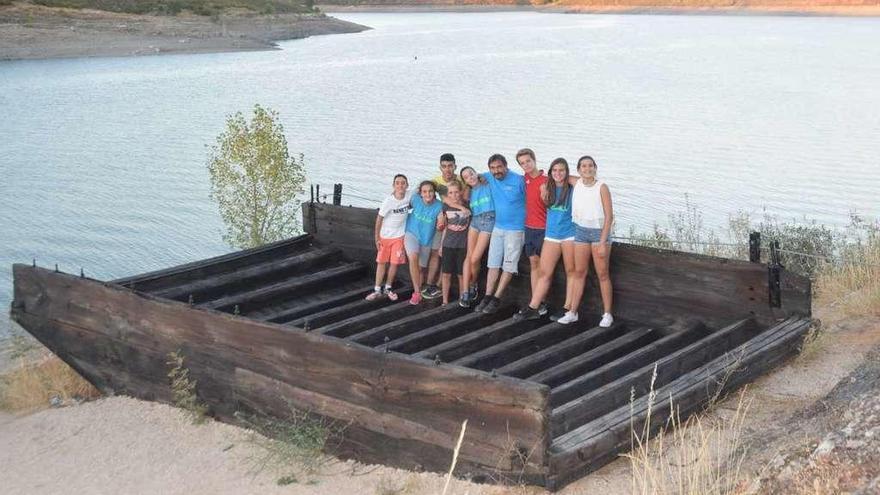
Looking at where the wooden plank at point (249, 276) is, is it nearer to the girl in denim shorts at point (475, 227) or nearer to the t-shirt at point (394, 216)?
the t-shirt at point (394, 216)

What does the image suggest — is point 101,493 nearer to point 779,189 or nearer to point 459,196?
point 459,196

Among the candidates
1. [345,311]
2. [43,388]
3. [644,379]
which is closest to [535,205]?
[345,311]

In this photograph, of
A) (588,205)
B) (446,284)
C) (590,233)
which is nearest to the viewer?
(588,205)

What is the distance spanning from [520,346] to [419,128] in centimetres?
2466

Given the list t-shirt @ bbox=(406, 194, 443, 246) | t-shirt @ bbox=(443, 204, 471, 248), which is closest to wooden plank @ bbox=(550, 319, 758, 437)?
t-shirt @ bbox=(443, 204, 471, 248)

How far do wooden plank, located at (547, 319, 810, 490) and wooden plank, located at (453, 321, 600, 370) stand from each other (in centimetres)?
152

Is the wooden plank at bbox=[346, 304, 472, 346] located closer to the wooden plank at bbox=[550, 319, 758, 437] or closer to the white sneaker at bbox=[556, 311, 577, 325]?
the white sneaker at bbox=[556, 311, 577, 325]

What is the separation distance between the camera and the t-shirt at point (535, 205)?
9.10m

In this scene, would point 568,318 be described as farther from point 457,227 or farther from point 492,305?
point 457,227

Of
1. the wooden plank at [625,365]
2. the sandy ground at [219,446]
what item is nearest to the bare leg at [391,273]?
the sandy ground at [219,446]

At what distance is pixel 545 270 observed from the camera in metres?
9.10

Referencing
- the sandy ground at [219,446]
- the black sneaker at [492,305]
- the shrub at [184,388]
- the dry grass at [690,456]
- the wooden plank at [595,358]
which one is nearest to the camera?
the dry grass at [690,456]

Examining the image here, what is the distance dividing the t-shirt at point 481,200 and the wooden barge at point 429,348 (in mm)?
699

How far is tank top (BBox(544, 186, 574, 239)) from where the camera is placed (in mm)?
8859
